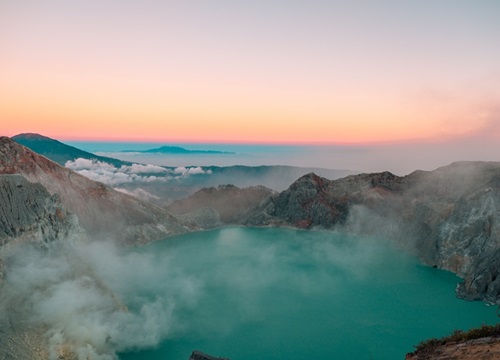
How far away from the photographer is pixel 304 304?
6172cm

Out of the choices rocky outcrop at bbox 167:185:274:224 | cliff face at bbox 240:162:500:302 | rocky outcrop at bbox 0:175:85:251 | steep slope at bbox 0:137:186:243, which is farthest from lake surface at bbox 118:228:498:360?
rocky outcrop at bbox 167:185:274:224

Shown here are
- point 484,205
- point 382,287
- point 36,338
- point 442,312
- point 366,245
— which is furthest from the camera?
point 366,245

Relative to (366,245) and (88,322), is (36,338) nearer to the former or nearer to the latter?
(88,322)

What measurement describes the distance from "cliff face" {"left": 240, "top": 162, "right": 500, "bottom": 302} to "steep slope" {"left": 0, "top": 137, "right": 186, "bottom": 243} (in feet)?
116

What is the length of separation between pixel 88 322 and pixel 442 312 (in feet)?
163

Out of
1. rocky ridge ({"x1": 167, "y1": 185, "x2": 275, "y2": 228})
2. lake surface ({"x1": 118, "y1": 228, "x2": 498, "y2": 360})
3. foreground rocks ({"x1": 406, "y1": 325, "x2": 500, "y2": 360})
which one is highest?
foreground rocks ({"x1": 406, "y1": 325, "x2": 500, "y2": 360})

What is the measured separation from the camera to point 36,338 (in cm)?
3928

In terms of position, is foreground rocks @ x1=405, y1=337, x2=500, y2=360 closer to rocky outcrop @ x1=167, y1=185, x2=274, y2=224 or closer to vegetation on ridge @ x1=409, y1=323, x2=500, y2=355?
vegetation on ridge @ x1=409, y1=323, x2=500, y2=355

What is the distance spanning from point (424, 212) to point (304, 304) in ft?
180

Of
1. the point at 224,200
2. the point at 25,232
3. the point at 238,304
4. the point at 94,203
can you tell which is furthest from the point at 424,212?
the point at 94,203

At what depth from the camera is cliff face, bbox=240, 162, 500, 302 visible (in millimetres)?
75250

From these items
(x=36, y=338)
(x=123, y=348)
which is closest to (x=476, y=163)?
(x=123, y=348)

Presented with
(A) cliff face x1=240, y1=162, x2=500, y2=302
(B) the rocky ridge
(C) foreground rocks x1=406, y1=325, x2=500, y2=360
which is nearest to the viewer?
(C) foreground rocks x1=406, y1=325, x2=500, y2=360

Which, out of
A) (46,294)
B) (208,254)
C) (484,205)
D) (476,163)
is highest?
(476,163)
